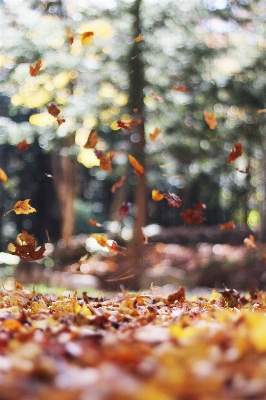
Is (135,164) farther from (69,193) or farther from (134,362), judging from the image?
(69,193)

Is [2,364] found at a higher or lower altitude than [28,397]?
lower

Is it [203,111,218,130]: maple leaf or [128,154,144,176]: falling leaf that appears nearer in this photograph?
[128,154,144,176]: falling leaf

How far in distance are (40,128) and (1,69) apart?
4.28 ft

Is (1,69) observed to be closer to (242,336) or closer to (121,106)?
(121,106)

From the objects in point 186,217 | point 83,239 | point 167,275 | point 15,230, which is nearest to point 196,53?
point 167,275

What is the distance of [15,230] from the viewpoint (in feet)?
70.5

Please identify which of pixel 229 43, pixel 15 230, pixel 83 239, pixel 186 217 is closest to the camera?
pixel 186 217

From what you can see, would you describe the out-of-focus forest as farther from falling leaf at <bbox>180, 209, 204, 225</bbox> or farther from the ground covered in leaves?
the ground covered in leaves

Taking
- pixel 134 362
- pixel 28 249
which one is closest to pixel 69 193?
pixel 28 249

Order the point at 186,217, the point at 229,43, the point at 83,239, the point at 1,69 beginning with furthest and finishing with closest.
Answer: the point at 83,239
the point at 229,43
the point at 1,69
the point at 186,217

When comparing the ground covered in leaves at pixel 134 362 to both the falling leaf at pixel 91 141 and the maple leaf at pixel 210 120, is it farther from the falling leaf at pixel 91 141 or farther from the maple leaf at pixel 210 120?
the maple leaf at pixel 210 120

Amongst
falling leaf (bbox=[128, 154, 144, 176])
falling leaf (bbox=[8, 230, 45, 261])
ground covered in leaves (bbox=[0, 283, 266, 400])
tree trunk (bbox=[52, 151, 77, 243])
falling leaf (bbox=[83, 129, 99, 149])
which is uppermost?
falling leaf (bbox=[83, 129, 99, 149])

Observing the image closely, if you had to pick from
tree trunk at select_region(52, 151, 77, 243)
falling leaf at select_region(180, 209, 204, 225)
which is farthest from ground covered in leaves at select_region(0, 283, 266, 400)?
tree trunk at select_region(52, 151, 77, 243)

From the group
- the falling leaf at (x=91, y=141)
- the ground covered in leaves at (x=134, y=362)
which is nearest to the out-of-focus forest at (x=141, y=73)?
the falling leaf at (x=91, y=141)
